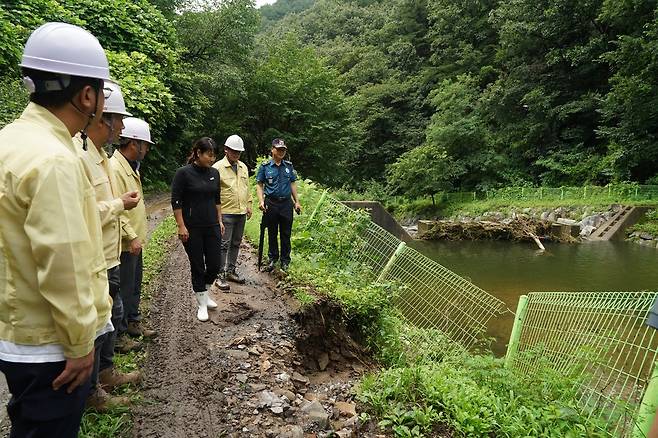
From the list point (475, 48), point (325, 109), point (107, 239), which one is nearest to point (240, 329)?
point (107, 239)

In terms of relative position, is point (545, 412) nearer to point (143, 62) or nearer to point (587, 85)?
point (143, 62)

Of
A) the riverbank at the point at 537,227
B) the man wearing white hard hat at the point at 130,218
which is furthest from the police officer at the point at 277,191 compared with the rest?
the riverbank at the point at 537,227

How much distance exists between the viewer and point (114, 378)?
10.5ft

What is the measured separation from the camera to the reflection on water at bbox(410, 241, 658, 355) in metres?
10.1

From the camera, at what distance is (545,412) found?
11.0ft

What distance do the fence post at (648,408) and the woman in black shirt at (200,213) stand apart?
3790mm

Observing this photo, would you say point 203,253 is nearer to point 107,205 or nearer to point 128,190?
point 128,190

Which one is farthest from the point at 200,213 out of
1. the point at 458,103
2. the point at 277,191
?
the point at 458,103

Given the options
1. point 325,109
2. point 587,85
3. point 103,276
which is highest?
point 587,85

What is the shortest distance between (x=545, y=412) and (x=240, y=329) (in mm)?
2862

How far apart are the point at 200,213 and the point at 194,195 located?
196 millimetres

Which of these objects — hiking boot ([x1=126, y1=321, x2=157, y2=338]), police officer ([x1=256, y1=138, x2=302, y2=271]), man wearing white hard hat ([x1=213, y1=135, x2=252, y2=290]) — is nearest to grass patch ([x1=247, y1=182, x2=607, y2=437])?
police officer ([x1=256, y1=138, x2=302, y2=271])

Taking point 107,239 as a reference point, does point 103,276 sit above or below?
above

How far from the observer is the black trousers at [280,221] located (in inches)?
231
